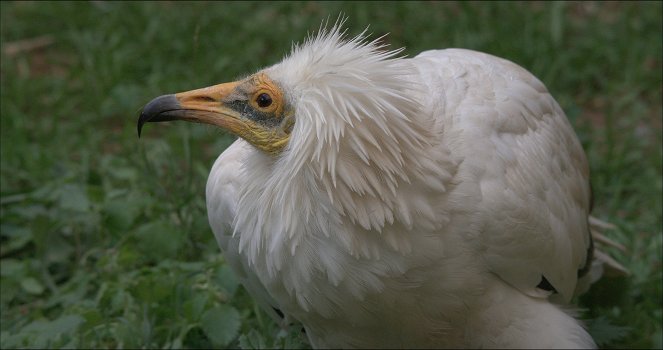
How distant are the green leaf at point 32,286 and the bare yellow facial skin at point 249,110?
6.40 feet

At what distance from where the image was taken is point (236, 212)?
3369mm

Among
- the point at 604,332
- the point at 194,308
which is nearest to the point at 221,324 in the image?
the point at 194,308

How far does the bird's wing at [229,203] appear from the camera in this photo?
3531 mm

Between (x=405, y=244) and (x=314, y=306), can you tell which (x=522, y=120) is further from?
(x=314, y=306)

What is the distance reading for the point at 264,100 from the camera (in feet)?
10.5

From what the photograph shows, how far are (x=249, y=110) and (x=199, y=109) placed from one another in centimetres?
16

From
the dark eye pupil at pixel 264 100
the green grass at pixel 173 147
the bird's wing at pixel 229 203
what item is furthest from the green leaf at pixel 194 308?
the dark eye pupil at pixel 264 100

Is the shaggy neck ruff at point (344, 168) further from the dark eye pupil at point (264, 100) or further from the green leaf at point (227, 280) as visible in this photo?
the green leaf at point (227, 280)

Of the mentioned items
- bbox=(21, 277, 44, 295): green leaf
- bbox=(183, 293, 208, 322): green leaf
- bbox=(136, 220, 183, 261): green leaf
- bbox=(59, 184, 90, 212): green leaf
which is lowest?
bbox=(183, 293, 208, 322): green leaf

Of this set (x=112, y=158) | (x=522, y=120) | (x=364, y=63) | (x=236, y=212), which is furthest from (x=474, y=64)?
(x=112, y=158)

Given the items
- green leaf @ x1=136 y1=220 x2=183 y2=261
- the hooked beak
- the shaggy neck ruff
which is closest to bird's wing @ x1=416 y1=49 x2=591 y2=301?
the shaggy neck ruff

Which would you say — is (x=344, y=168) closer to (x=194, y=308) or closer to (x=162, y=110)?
(x=162, y=110)

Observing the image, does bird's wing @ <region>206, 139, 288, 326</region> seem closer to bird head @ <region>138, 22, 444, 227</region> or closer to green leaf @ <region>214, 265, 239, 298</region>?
bird head @ <region>138, 22, 444, 227</region>

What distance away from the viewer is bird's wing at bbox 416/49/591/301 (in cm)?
333
